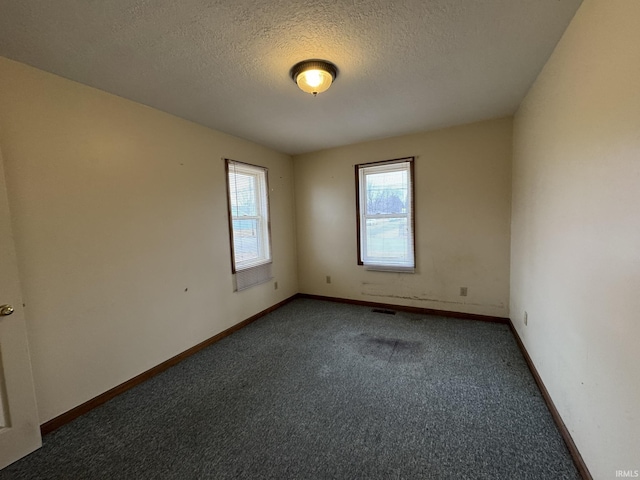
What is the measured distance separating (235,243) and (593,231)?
3220 mm

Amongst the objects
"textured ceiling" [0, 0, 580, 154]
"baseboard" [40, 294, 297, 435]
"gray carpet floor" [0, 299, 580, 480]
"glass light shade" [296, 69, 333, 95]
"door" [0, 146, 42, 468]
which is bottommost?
"gray carpet floor" [0, 299, 580, 480]

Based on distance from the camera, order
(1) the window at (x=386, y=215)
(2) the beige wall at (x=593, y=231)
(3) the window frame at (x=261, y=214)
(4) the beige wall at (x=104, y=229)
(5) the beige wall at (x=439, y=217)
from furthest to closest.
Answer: (1) the window at (x=386, y=215) → (3) the window frame at (x=261, y=214) → (5) the beige wall at (x=439, y=217) → (4) the beige wall at (x=104, y=229) → (2) the beige wall at (x=593, y=231)

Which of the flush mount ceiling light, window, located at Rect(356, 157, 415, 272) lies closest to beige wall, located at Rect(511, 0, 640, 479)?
the flush mount ceiling light

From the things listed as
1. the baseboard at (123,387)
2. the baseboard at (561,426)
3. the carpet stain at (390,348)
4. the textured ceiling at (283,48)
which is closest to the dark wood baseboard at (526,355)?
the baseboard at (561,426)

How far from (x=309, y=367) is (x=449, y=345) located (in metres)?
1.47

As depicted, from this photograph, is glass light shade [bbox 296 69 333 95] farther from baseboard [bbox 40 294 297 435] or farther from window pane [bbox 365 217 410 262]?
baseboard [bbox 40 294 297 435]

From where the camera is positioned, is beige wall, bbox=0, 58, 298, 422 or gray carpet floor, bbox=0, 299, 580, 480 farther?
beige wall, bbox=0, 58, 298, 422

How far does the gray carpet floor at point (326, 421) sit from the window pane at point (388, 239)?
131 cm

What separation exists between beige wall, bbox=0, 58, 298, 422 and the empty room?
0.02 meters

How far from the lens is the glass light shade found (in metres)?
1.88

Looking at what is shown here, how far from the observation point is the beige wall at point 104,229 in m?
1.77

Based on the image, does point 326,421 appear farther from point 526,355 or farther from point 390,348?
point 526,355

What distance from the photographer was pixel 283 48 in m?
1.70

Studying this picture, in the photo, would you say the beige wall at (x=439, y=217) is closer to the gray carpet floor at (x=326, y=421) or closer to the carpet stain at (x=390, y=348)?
the gray carpet floor at (x=326, y=421)
